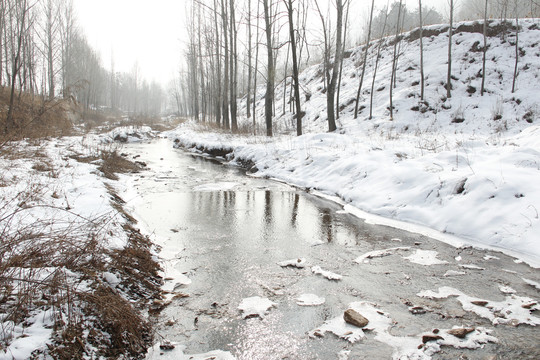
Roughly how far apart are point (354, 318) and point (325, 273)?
3.23 ft

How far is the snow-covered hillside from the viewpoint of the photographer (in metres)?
5.04

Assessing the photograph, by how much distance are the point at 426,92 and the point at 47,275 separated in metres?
21.7

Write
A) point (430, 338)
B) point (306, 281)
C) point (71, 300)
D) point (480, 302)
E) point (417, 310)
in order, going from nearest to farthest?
point (71, 300) < point (430, 338) < point (417, 310) < point (480, 302) < point (306, 281)

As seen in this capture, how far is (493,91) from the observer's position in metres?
18.6

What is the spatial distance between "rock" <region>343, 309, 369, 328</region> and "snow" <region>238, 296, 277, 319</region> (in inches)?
27.1

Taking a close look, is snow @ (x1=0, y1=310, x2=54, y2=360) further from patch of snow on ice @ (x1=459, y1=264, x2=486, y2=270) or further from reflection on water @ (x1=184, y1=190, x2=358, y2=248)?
patch of snow on ice @ (x1=459, y1=264, x2=486, y2=270)

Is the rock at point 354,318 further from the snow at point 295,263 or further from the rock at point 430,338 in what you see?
the snow at point 295,263

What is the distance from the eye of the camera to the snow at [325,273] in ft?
12.1

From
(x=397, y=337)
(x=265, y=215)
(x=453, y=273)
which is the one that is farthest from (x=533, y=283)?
(x=265, y=215)

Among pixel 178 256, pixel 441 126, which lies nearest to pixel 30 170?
pixel 178 256

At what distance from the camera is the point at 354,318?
282 cm

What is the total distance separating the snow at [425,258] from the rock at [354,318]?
65.9 inches

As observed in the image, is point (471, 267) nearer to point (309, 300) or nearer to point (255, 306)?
point (309, 300)

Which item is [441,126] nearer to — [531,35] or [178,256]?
[531,35]
